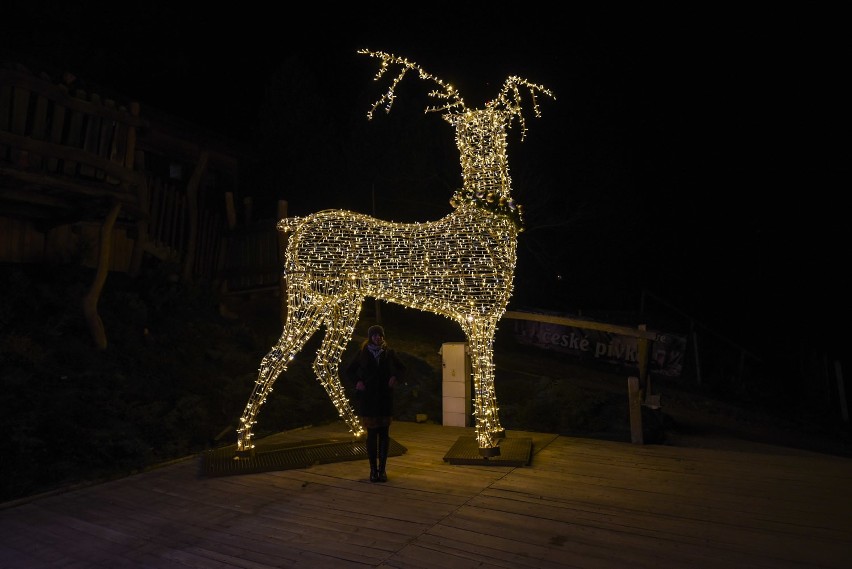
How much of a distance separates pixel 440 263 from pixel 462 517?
7.47 feet

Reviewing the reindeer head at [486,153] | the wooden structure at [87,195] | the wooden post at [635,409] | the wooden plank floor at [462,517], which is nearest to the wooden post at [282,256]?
the wooden structure at [87,195]

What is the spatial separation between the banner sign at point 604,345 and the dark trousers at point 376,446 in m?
7.73

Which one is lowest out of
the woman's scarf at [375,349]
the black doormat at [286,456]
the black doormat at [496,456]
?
the black doormat at [286,456]

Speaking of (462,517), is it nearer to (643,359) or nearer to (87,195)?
(643,359)

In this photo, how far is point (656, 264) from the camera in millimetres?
17406

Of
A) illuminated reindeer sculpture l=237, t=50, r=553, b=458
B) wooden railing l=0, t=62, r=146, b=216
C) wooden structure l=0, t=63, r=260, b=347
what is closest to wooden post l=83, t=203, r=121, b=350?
wooden structure l=0, t=63, r=260, b=347

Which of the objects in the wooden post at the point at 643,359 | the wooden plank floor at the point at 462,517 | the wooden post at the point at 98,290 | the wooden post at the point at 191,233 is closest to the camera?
the wooden plank floor at the point at 462,517

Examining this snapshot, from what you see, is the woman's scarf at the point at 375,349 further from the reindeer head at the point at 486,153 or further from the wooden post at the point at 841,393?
the wooden post at the point at 841,393

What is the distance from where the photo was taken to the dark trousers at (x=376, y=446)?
15.6ft

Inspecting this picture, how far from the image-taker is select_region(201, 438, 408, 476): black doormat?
5.08 metres

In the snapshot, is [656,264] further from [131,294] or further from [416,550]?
[416,550]

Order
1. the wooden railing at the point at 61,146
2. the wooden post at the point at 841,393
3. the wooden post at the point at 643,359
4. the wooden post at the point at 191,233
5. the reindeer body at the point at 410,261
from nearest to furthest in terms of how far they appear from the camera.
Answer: the reindeer body at the point at 410,261 < the wooden railing at the point at 61,146 < the wooden post at the point at 643,359 < the wooden post at the point at 191,233 < the wooden post at the point at 841,393

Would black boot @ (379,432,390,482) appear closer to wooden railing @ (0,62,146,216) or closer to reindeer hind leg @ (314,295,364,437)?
reindeer hind leg @ (314,295,364,437)

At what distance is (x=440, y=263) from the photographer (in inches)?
209
